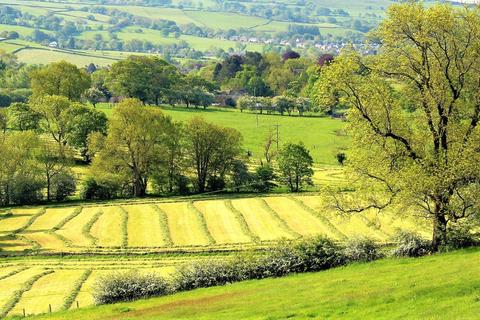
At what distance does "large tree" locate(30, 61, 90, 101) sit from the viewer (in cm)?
12738

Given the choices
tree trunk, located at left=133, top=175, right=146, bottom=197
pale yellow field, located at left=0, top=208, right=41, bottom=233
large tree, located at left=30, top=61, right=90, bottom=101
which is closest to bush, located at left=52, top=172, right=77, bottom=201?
pale yellow field, located at left=0, top=208, right=41, bottom=233

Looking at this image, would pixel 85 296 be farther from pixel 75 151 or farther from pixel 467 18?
pixel 75 151

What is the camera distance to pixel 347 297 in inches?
1217

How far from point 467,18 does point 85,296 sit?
30.5 m

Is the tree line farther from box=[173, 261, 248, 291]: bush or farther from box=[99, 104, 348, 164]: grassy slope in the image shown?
box=[173, 261, 248, 291]: bush

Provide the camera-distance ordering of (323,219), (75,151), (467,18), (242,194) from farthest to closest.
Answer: (75,151)
(242,194)
(323,219)
(467,18)

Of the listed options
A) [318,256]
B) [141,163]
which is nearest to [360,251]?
[318,256]

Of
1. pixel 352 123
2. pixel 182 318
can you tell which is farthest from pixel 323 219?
pixel 182 318

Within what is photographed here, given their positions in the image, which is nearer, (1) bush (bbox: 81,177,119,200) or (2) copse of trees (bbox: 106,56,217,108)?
(1) bush (bbox: 81,177,119,200)

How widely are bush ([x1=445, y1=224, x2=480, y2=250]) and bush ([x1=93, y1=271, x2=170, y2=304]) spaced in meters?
17.3

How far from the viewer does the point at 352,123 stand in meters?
41.9

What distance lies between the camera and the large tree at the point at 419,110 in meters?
38.8

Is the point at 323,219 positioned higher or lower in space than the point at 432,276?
lower

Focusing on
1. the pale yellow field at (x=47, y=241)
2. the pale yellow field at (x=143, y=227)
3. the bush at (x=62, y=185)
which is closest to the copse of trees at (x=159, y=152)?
the bush at (x=62, y=185)
